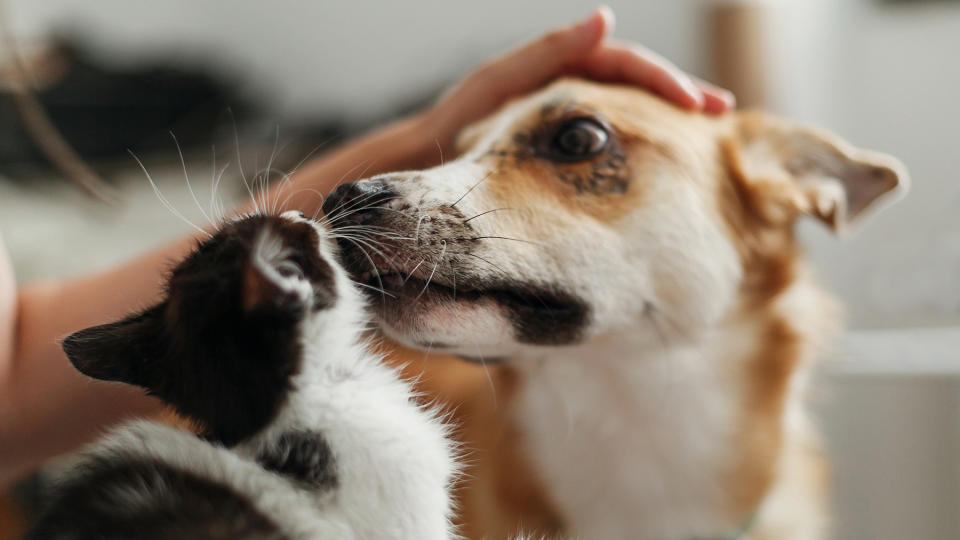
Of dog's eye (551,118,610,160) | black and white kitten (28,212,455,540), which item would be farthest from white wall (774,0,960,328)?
black and white kitten (28,212,455,540)

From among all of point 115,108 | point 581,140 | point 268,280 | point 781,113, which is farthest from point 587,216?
point 115,108

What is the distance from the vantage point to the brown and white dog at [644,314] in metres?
0.80

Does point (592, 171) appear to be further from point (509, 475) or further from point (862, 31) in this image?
point (862, 31)

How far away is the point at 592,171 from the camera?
0.87m

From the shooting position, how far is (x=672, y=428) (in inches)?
39.5

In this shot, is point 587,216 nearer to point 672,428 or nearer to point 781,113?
point 672,428

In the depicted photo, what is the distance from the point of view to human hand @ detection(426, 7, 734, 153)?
38.2 inches

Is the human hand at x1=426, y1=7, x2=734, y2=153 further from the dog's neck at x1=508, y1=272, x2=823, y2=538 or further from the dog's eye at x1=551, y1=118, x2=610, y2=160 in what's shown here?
the dog's neck at x1=508, y1=272, x2=823, y2=538

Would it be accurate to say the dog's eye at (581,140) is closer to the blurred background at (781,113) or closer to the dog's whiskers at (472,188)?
the dog's whiskers at (472,188)

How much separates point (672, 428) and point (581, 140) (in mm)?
402

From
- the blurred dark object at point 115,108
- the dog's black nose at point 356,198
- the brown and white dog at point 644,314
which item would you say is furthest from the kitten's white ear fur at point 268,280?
the blurred dark object at point 115,108

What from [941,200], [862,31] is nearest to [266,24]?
[862,31]

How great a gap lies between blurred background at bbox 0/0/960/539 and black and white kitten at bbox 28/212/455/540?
0.50 meters

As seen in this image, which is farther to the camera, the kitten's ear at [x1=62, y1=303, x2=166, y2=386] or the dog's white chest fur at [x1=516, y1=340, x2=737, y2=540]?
the dog's white chest fur at [x1=516, y1=340, x2=737, y2=540]
